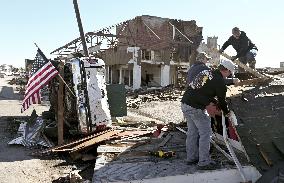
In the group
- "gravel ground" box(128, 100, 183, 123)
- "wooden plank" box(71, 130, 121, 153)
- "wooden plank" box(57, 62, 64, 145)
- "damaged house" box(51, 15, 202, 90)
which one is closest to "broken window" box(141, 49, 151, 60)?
"damaged house" box(51, 15, 202, 90)

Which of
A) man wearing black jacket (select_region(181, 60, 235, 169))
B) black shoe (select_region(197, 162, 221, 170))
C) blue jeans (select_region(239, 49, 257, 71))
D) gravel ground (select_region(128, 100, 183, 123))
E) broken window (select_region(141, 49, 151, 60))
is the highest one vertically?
broken window (select_region(141, 49, 151, 60))

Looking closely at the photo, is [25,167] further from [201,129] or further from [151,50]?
[151,50]

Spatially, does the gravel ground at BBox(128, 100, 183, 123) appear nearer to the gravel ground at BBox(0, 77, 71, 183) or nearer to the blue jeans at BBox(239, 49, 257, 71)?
the blue jeans at BBox(239, 49, 257, 71)

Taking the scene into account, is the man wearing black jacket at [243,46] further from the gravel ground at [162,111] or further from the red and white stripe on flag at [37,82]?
the gravel ground at [162,111]

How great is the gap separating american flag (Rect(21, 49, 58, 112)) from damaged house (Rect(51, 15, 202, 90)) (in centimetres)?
2280

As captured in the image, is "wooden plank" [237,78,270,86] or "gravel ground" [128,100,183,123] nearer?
"wooden plank" [237,78,270,86]

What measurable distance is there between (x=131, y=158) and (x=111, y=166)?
593 millimetres

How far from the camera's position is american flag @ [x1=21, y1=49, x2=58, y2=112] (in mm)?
9641

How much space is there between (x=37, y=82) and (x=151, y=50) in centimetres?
2618

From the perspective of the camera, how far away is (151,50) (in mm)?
35344

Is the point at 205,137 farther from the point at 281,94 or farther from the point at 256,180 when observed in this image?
the point at 281,94

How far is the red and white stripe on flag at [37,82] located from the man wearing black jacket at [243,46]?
5027 millimetres

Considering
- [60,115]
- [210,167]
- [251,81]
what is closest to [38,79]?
[60,115]

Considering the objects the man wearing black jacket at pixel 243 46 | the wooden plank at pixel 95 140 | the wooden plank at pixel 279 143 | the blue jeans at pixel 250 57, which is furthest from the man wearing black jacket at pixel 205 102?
the blue jeans at pixel 250 57
